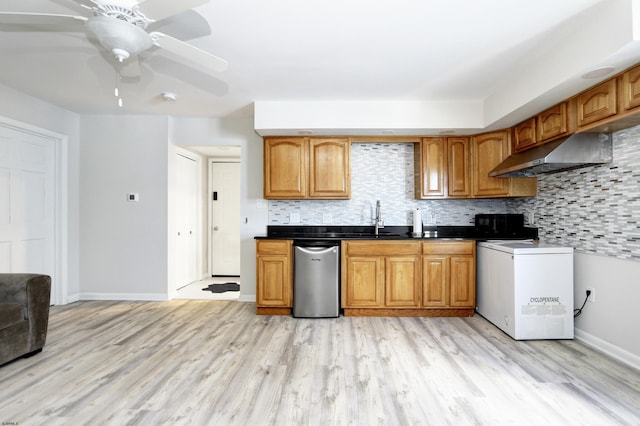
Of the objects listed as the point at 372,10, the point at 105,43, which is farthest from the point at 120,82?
the point at 372,10

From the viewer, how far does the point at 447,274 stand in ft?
12.1

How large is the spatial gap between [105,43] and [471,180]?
12.3 ft

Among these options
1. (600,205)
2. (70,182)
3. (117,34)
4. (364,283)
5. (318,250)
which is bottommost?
(364,283)

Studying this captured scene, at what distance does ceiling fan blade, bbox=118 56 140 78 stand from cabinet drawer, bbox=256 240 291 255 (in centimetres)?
202

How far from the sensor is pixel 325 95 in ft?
11.5

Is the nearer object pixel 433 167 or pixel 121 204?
pixel 433 167

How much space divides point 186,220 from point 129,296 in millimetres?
1340

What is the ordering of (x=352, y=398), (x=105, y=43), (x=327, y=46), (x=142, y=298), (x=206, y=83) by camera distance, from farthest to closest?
(x=142, y=298), (x=206, y=83), (x=327, y=46), (x=352, y=398), (x=105, y=43)

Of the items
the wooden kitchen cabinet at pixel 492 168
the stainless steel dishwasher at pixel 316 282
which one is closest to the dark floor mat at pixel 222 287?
the stainless steel dishwasher at pixel 316 282

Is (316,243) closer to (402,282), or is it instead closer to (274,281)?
(274,281)

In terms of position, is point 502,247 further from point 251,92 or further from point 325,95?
point 251,92

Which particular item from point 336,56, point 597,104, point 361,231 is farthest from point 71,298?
point 597,104

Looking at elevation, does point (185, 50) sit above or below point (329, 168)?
above

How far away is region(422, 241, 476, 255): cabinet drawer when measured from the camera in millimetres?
3678
